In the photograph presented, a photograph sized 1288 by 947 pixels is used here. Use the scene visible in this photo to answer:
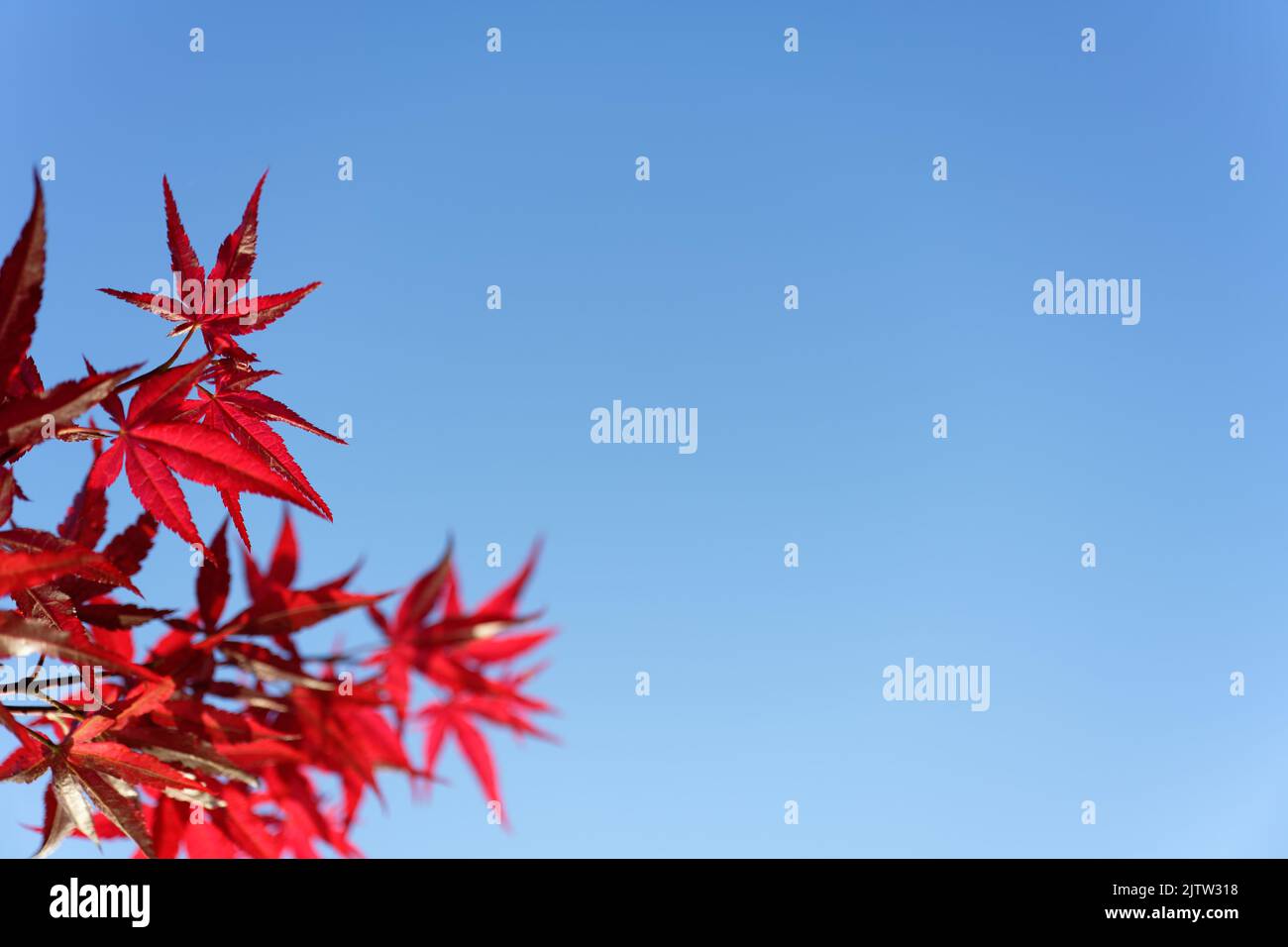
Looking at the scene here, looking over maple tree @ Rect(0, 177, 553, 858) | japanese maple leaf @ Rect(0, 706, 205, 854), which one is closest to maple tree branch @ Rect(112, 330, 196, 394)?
maple tree @ Rect(0, 177, 553, 858)

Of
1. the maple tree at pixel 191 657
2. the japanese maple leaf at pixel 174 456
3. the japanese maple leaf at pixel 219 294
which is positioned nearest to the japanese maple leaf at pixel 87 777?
the maple tree at pixel 191 657

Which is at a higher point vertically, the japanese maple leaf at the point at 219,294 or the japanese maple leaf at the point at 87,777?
the japanese maple leaf at the point at 219,294

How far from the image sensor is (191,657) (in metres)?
1.06

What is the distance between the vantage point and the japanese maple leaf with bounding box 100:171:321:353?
157 cm

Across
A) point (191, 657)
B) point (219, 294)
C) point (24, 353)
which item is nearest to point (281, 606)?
point (191, 657)

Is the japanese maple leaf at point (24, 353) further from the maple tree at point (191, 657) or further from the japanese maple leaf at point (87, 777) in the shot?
the japanese maple leaf at point (87, 777)

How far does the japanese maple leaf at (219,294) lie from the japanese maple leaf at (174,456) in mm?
263

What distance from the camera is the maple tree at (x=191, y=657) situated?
97 cm

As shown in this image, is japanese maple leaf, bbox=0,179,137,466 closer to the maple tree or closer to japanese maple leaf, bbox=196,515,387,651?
the maple tree

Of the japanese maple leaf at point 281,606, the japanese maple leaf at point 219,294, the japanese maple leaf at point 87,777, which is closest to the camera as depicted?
the japanese maple leaf at point 281,606

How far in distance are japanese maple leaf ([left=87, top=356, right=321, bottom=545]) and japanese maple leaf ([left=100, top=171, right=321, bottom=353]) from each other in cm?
26

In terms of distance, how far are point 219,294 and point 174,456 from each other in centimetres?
50

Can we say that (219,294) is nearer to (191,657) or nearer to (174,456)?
(174,456)
